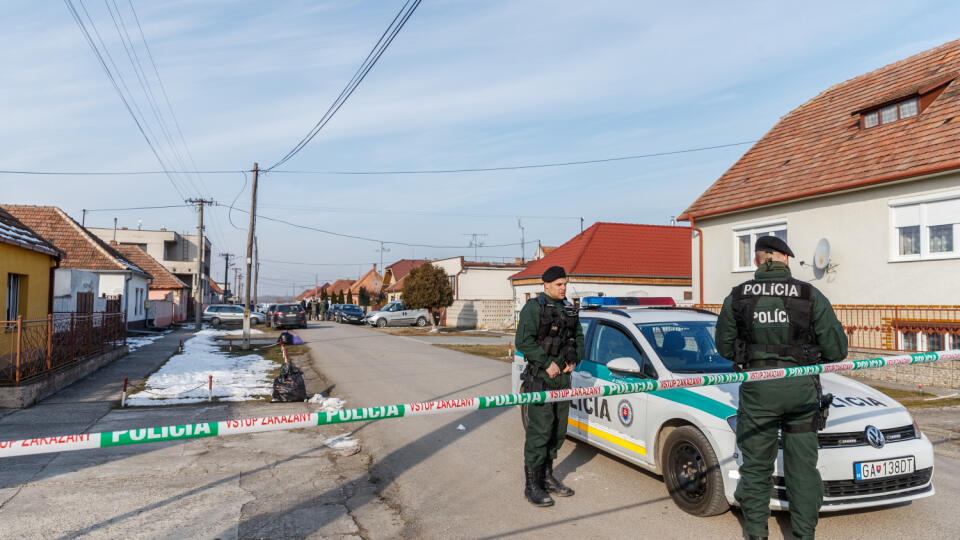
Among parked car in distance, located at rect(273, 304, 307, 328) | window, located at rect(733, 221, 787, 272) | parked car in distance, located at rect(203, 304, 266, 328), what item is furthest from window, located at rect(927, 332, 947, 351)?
parked car in distance, located at rect(203, 304, 266, 328)

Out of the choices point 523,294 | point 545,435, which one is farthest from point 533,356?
point 523,294

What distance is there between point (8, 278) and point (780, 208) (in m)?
17.2

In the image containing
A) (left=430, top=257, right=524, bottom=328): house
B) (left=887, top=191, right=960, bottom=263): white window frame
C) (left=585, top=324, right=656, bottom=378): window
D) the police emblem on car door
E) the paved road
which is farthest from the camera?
(left=430, top=257, right=524, bottom=328): house

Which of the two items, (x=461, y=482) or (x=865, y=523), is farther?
(x=461, y=482)

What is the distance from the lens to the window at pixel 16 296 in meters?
11.8

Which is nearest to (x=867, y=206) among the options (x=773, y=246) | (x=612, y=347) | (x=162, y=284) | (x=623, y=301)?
(x=623, y=301)

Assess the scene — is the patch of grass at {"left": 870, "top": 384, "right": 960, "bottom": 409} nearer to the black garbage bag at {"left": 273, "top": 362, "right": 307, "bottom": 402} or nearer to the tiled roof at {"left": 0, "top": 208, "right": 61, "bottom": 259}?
the black garbage bag at {"left": 273, "top": 362, "right": 307, "bottom": 402}

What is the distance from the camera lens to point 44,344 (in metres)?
10.5

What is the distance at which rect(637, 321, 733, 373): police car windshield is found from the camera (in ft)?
17.6

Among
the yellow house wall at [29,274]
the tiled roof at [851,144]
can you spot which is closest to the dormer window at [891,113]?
the tiled roof at [851,144]

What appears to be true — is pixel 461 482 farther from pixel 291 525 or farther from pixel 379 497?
pixel 291 525

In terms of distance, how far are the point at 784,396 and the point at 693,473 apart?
1115 mm

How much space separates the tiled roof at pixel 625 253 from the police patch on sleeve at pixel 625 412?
24.0 metres

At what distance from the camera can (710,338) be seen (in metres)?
5.77
